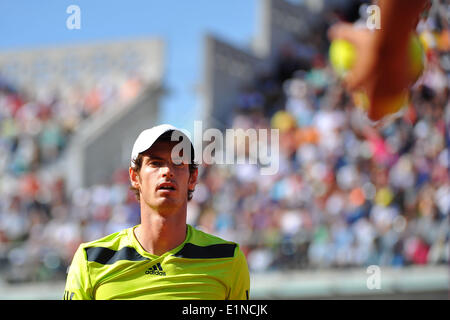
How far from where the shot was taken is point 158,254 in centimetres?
238

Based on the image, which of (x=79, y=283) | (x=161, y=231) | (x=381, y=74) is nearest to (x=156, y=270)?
(x=161, y=231)

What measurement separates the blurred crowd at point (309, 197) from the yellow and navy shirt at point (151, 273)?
17.8 ft

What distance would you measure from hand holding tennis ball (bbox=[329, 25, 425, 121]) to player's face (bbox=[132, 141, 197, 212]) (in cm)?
80

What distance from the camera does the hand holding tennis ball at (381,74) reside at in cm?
144

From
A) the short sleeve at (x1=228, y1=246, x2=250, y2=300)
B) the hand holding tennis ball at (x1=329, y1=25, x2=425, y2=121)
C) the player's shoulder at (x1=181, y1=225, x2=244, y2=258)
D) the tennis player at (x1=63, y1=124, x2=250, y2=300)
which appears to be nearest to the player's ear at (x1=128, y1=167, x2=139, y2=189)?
the tennis player at (x1=63, y1=124, x2=250, y2=300)

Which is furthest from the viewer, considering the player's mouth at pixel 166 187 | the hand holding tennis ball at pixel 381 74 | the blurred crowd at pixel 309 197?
the blurred crowd at pixel 309 197

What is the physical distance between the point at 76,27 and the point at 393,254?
656cm

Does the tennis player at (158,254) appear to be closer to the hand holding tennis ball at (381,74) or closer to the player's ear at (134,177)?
the player's ear at (134,177)

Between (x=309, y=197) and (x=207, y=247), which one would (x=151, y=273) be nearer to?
(x=207, y=247)

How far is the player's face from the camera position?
2.27 metres

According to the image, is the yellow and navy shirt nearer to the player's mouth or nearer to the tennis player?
the tennis player

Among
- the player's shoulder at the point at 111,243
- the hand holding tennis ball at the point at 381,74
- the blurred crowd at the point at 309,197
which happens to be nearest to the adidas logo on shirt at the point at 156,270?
the player's shoulder at the point at 111,243

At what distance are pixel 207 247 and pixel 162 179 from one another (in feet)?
1.06

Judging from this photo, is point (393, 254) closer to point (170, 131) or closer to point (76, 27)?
point (76, 27)
